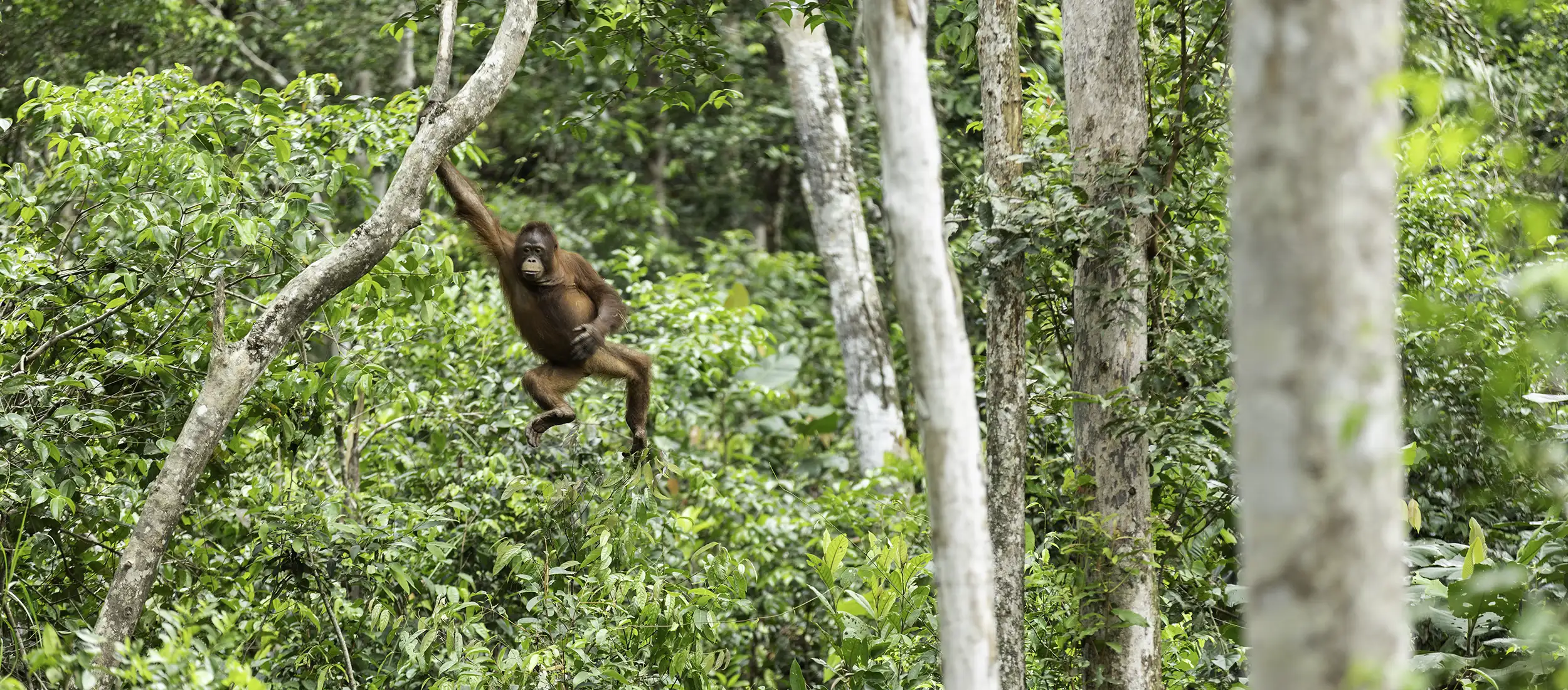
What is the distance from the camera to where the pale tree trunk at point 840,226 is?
8195 mm

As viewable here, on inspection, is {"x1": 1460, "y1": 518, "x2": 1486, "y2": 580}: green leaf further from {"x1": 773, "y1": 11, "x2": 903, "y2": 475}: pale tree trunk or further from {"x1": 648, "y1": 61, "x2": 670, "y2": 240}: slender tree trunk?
{"x1": 648, "y1": 61, "x2": 670, "y2": 240}: slender tree trunk

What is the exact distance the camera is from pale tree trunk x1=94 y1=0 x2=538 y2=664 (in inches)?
134

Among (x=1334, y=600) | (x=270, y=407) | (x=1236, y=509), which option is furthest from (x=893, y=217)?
(x=270, y=407)

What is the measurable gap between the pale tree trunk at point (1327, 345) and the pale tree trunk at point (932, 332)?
3.08 ft

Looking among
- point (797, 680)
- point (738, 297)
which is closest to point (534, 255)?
point (797, 680)

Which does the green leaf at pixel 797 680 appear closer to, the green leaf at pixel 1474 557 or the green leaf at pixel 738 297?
the green leaf at pixel 1474 557

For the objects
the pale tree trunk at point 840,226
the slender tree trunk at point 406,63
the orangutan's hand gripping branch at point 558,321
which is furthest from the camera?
the slender tree trunk at point 406,63

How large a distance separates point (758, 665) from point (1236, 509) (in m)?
3.64

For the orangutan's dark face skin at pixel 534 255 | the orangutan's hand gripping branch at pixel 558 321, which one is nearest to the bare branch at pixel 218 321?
the orangutan's hand gripping branch at pixel 558 321

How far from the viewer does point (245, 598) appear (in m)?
5.20

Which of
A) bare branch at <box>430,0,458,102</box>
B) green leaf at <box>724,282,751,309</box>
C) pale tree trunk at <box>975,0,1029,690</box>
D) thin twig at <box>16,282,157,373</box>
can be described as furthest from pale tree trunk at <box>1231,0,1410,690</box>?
green leaf at <box>724,282,751,309</box>

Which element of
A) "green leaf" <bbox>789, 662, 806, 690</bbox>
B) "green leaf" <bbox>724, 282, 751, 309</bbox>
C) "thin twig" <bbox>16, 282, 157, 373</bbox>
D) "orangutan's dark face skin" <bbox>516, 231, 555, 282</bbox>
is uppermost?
"orangutan's dark face skin" <bbox>516, 231, 555, 282</bbox>

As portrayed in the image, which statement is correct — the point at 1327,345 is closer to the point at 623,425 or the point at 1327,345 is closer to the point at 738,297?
the point at 623,425

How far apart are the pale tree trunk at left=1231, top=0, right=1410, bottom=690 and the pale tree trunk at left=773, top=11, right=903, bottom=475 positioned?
21.2 ft
